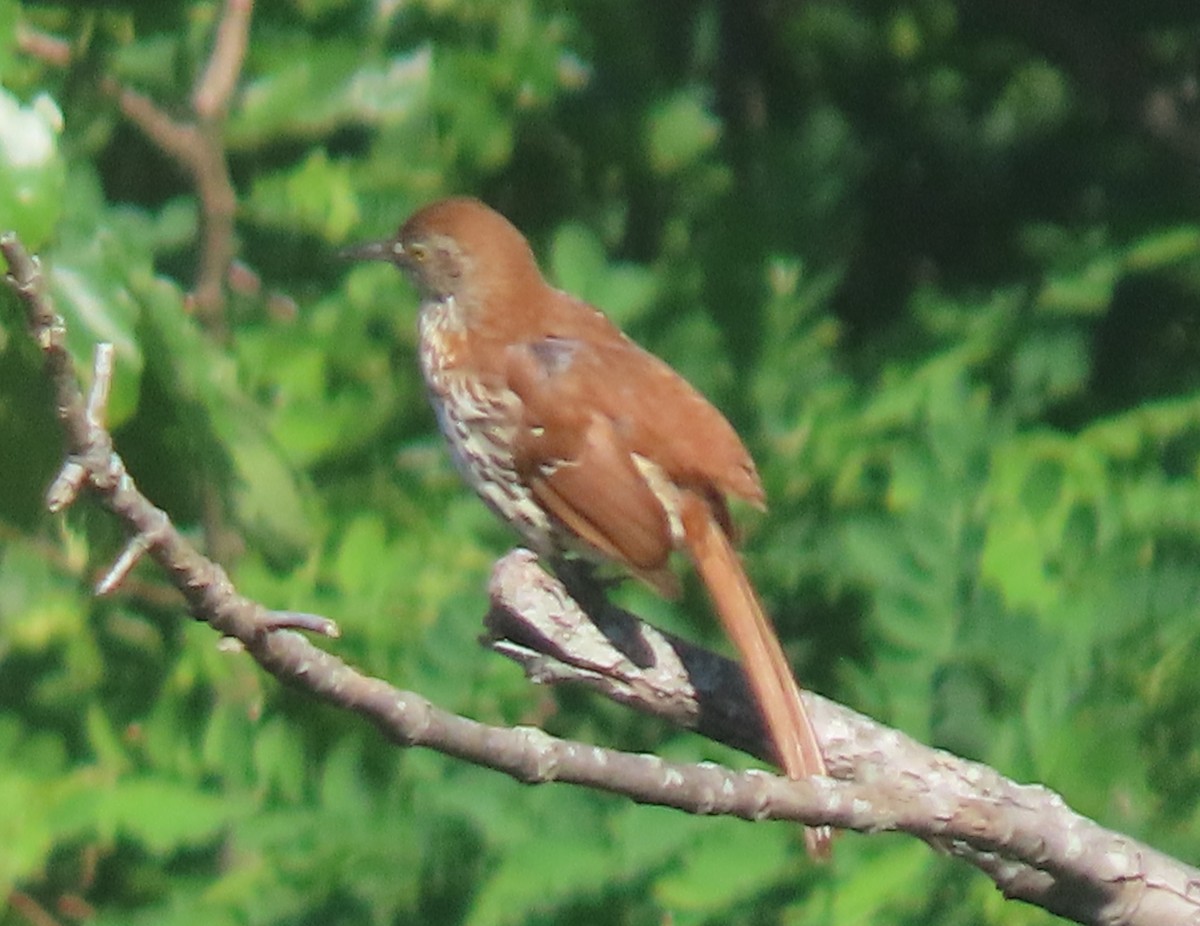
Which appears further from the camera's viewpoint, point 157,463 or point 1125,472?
point 1125,472

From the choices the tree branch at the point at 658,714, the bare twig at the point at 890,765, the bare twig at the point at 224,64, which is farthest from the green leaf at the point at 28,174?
the bare twig at the point at 224,64

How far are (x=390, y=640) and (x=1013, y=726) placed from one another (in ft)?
4.23

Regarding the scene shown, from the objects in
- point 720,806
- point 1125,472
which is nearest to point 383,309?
point 1125,472

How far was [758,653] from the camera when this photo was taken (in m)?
2.97

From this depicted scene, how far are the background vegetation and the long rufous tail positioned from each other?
33cm

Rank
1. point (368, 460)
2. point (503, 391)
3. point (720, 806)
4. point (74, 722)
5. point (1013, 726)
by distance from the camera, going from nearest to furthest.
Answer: point (720, 806) < point (1013, 726) < point (503, 391) < point (74, 722) < point (368, 460)

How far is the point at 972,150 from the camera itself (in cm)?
644

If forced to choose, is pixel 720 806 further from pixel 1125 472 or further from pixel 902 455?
pixel 1125 472

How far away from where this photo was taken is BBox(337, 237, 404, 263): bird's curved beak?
14.8 ft

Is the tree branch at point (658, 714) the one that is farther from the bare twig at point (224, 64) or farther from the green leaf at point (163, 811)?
the bare twig at point (224, 64)

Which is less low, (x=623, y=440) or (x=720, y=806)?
(x=720, y=806)

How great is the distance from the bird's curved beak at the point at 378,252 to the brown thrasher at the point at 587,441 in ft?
1.01

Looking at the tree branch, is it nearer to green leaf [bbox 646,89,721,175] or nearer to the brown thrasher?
the brown thrasher

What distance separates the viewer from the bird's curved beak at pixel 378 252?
4.52 meters
